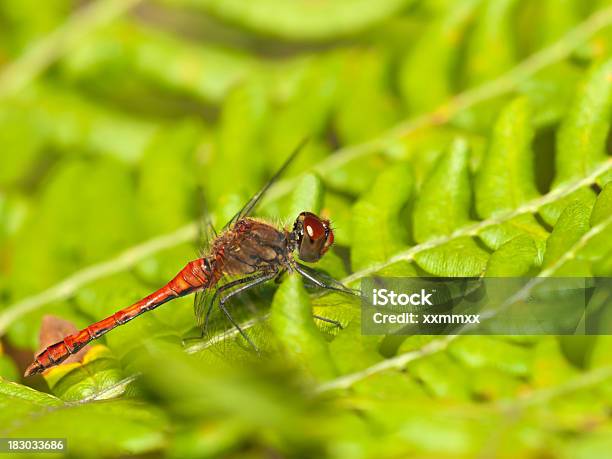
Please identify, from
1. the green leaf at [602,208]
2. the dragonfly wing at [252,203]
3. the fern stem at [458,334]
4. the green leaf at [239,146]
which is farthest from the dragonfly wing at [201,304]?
the green leaf at [602,208]

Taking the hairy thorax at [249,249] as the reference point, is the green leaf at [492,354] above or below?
below

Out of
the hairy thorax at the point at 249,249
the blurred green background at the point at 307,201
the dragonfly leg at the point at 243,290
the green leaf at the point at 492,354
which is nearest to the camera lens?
the blurred green background at the point at 307,201

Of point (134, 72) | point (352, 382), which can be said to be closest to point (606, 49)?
point (352, 382)

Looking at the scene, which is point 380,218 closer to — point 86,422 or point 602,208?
point 602,208

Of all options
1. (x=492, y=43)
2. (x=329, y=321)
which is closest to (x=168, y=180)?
(x=329, y=321)

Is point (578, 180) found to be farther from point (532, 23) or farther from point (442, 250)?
point (532, 23)

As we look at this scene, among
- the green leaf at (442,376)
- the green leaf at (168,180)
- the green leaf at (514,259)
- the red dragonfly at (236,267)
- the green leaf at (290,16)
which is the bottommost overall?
the green leaf at (442,376)

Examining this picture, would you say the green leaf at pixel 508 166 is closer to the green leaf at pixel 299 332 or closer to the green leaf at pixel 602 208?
the green leaf at pixel 602 208
